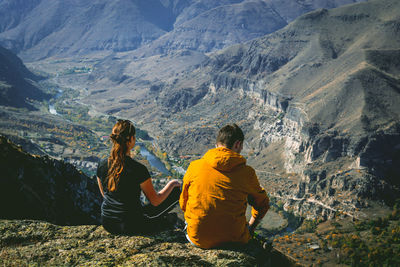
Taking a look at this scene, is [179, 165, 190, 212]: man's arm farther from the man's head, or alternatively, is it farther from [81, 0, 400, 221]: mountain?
[81, 0, 400, 221]: mountain

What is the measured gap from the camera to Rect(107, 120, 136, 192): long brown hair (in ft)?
22.4

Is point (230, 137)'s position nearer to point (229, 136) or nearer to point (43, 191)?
point (229, 136)

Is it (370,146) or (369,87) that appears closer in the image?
(370,146)

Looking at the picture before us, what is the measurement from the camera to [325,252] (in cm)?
5688

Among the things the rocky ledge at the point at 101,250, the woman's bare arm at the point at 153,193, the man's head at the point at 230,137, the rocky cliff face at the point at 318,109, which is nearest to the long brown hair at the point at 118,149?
the woman's bare arm at the point at 153,193

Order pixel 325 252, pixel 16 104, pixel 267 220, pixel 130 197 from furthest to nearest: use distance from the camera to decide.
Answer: pixel 16 104 < pixel 267 220 < pixel 325 252 < pixel 130 197

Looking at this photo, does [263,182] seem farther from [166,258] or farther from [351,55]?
[166,258]

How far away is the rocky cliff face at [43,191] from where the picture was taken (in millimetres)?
10227

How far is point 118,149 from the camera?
22.6ft

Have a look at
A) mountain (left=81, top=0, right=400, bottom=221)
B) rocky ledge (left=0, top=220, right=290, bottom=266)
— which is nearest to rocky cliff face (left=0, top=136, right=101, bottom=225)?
rocky ledge (left=0, top=220, right=290, bottom=266)

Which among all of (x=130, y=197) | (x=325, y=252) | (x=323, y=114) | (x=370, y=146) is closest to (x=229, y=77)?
(x=323, y=114)

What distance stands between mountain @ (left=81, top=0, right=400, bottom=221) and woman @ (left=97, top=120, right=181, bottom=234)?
74.0m

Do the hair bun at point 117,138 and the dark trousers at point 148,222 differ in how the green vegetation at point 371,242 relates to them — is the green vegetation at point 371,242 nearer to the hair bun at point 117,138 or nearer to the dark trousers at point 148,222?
the dark trousers at point 148,222

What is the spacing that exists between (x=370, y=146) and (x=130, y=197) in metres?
87.4
